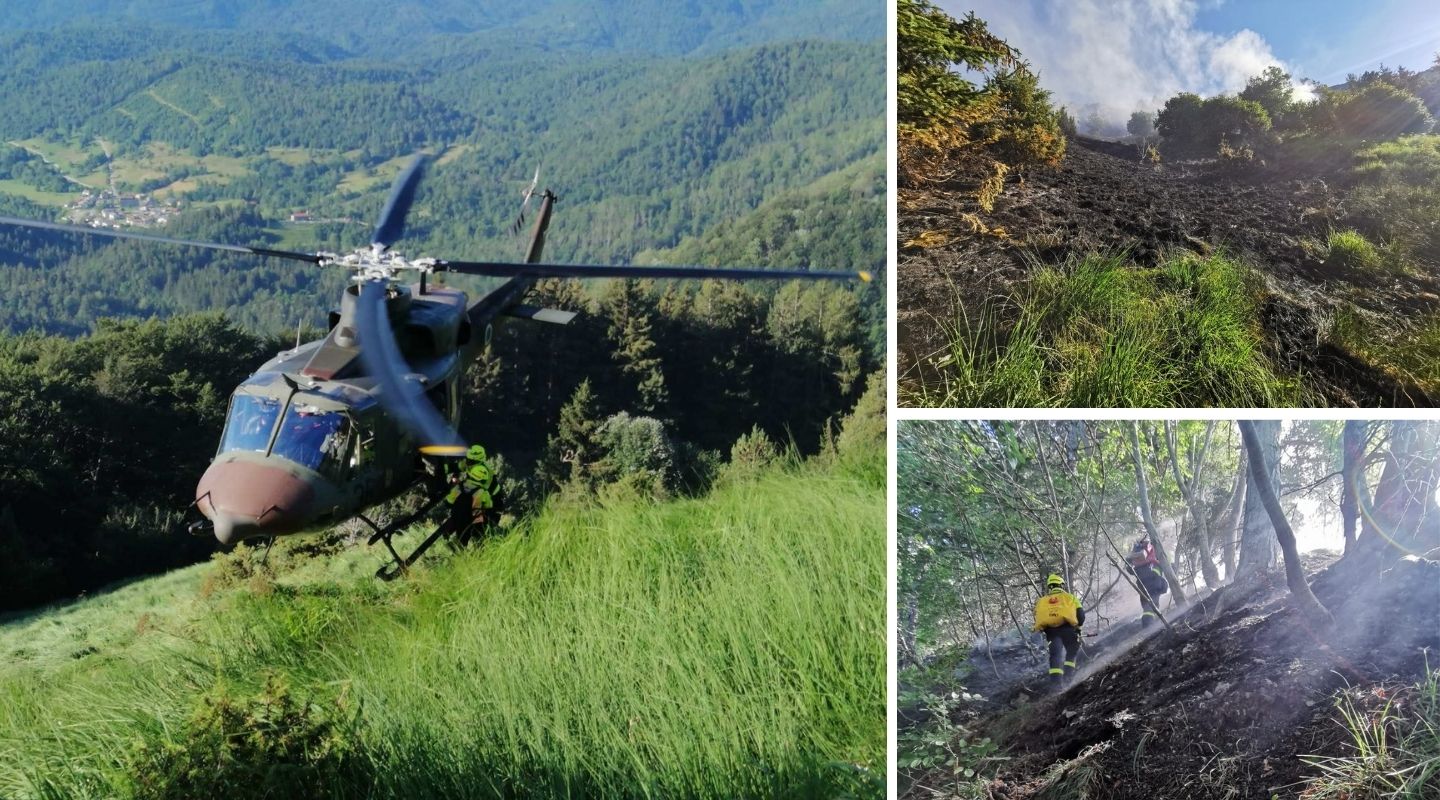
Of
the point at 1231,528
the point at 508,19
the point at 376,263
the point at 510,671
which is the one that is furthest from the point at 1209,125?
the point at 508,19

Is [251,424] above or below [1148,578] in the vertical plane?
above

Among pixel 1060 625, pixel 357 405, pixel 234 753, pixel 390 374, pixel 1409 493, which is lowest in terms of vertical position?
pixel 234 753

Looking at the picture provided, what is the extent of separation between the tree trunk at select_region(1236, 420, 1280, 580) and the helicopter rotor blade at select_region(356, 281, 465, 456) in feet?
9.92

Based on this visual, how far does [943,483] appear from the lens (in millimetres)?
3311

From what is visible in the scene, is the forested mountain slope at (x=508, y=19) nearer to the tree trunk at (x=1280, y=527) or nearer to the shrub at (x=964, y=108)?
the shrub at (x=964, y=108)

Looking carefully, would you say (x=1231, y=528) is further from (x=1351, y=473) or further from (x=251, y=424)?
(x=251, y=424)

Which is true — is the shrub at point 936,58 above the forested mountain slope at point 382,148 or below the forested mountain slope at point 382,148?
below

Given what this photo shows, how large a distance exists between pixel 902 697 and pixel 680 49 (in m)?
59.3

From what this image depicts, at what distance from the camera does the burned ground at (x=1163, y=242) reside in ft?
9.25

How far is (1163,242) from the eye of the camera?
2.93m

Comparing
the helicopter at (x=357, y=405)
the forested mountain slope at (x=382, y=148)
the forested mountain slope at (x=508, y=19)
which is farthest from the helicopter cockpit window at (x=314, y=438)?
the forested mountain slope at (x=508, y=19)

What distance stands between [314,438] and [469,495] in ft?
2.68

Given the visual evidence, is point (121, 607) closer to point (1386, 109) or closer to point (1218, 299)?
point (1218, 299)

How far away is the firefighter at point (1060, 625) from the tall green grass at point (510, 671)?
30.3 inches
